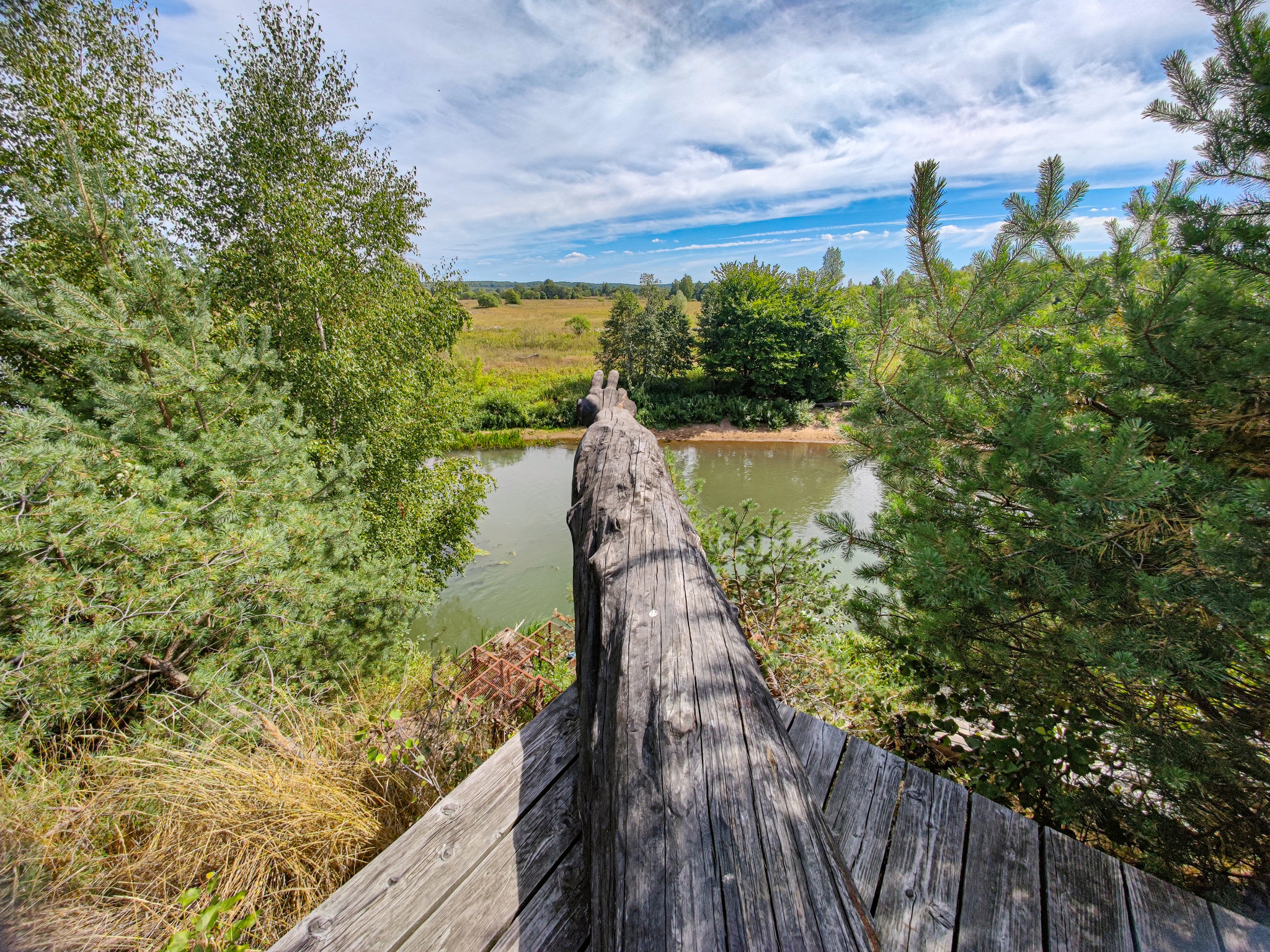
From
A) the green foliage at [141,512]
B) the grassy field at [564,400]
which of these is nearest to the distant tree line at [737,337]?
the grassy field at [564,400]

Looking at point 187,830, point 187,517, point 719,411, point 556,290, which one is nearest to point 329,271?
point 187,517

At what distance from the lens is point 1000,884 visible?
3.76ft

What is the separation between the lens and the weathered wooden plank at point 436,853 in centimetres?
94

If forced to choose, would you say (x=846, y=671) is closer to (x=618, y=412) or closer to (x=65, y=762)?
(x=618, y=412)

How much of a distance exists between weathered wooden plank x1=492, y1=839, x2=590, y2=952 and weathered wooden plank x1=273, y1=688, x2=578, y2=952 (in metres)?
0.16

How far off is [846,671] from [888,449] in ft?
6.81

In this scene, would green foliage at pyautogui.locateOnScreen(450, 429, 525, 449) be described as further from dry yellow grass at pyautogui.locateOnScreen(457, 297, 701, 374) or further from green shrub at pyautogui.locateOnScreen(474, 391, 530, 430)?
dry yellow grass at pyautogui.locateOnScreen(457, 297, 701, 374)

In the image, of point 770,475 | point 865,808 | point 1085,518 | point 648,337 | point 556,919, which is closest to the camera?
point 556,919

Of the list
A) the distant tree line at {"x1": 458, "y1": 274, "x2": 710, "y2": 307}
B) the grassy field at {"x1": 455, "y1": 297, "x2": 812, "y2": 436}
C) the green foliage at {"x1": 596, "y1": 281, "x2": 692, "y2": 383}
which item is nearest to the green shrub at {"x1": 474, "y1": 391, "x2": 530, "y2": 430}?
the grassy field at {"x1": 455, "y1": 297, "x2": 812, "y2": 436}

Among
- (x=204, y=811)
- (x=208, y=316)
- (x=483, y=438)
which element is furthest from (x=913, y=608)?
(x=483, y=438)

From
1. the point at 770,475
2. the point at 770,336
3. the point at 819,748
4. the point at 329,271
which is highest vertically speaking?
the point at 329,271

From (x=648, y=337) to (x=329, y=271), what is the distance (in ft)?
60.3

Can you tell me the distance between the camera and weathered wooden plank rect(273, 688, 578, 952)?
938 mm

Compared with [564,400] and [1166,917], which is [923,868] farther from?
[564,400]
